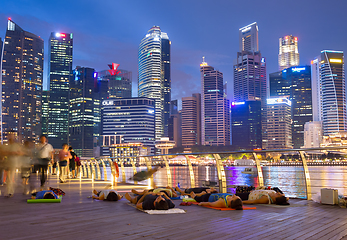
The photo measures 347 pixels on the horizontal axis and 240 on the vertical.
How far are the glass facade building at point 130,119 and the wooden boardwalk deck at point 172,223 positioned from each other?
17911cm

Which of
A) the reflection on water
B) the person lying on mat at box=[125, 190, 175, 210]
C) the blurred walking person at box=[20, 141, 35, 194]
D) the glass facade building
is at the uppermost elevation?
the glass facade building

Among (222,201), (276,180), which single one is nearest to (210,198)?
(222,201)

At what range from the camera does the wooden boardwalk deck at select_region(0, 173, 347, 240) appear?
3787 mm

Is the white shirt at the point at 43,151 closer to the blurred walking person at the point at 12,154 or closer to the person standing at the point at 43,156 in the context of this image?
the person standing at the point at 43,156

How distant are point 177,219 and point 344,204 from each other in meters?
3.63

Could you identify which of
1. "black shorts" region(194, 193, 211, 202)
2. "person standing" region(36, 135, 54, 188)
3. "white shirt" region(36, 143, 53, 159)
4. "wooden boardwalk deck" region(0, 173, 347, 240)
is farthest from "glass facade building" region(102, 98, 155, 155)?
"wooden boardwalk deck" region(0, 173, 347, 240)

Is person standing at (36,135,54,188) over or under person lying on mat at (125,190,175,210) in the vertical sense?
over

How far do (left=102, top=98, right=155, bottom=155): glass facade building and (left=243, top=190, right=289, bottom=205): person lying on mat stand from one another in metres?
178

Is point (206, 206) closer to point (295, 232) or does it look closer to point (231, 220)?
point (231, 220)

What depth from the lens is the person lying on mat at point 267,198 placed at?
670 centimetres

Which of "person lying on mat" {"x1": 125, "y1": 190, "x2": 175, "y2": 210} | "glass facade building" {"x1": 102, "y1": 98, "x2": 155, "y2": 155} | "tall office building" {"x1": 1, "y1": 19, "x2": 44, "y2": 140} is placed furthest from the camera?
"glass facade building" {"x1": 102, "y1": 98, "x2": 155, "y2": 155}

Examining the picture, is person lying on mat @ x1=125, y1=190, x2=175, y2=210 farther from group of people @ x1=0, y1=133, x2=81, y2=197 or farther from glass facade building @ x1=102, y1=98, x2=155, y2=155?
glass facade building @ x1=102, y1=98, x2=155, y2=155

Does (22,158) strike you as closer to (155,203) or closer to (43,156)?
(43,156)

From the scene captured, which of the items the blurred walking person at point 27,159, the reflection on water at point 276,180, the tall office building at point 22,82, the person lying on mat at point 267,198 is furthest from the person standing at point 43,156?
the tall office building at point 22,82
